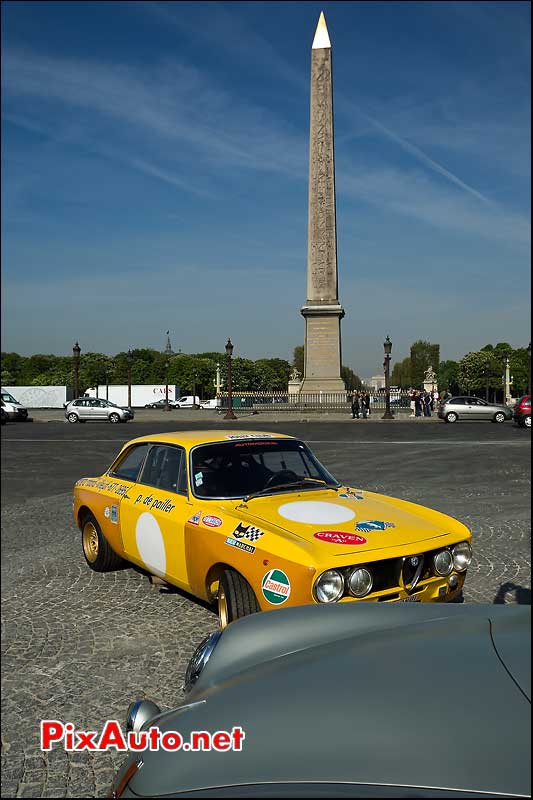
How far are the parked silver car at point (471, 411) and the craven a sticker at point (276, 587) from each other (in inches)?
1201

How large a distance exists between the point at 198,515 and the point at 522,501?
21.9ft

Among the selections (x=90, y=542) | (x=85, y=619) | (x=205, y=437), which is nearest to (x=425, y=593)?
(x=205, y=437)

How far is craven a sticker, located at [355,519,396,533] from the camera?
394 cm

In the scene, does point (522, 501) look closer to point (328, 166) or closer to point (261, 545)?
point (261, 545)

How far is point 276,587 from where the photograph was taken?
3619mm

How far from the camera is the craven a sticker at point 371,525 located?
394 cm

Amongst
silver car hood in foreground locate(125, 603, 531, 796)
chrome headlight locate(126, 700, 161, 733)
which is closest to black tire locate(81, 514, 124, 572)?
chrome headlight locate(126, 700, 161, 733)

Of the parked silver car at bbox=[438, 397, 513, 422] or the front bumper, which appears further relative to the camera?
the parked silver car at bbox=[438, 397, 513, 422]

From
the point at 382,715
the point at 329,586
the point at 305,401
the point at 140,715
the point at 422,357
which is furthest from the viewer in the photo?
the point at 422,357

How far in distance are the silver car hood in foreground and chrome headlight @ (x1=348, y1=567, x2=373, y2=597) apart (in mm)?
1687

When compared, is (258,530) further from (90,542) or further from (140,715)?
(90,542)

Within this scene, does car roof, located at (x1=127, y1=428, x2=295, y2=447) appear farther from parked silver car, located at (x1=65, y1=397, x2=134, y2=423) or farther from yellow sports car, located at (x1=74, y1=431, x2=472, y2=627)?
parked silver car, located at (x1=65, y1=397, x2=134, y2=423)

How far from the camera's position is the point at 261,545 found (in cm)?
374

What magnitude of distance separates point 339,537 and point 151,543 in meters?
1.63
